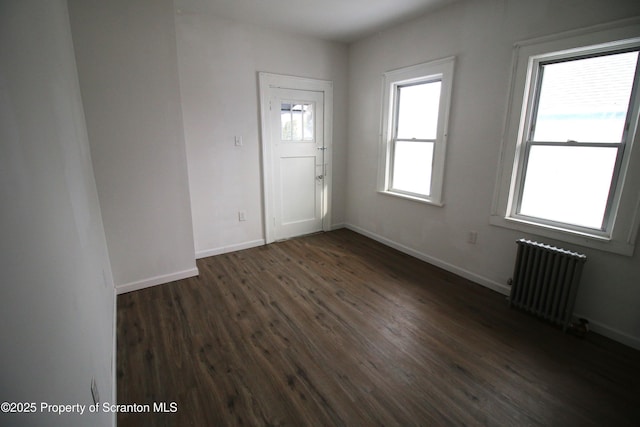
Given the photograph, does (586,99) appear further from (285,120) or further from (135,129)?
(135,129)

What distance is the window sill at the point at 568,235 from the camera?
214 centimetres

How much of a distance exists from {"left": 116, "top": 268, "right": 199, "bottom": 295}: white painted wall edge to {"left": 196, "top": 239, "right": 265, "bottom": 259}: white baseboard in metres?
0.52

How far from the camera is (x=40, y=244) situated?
90cm

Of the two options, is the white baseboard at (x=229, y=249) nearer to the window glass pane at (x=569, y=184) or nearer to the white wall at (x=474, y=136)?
the white wall at (x=474, y=136)

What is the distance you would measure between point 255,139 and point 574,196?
3345 millimetres

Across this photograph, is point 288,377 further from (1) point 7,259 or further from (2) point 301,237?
(2) point 301,237

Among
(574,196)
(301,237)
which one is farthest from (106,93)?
(574,196)

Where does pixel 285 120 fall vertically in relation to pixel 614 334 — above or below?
above

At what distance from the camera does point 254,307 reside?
2635 mm

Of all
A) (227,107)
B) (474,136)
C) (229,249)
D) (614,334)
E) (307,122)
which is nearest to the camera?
(614,334)

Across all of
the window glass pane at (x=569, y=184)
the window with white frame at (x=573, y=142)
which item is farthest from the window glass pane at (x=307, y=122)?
the window glass pane at (x=569, y=184)

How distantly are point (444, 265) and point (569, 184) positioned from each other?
1419 mm

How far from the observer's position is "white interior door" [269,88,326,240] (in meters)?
3.99

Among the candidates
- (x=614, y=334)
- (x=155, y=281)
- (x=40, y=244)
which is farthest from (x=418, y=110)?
(x=40, y=244)
